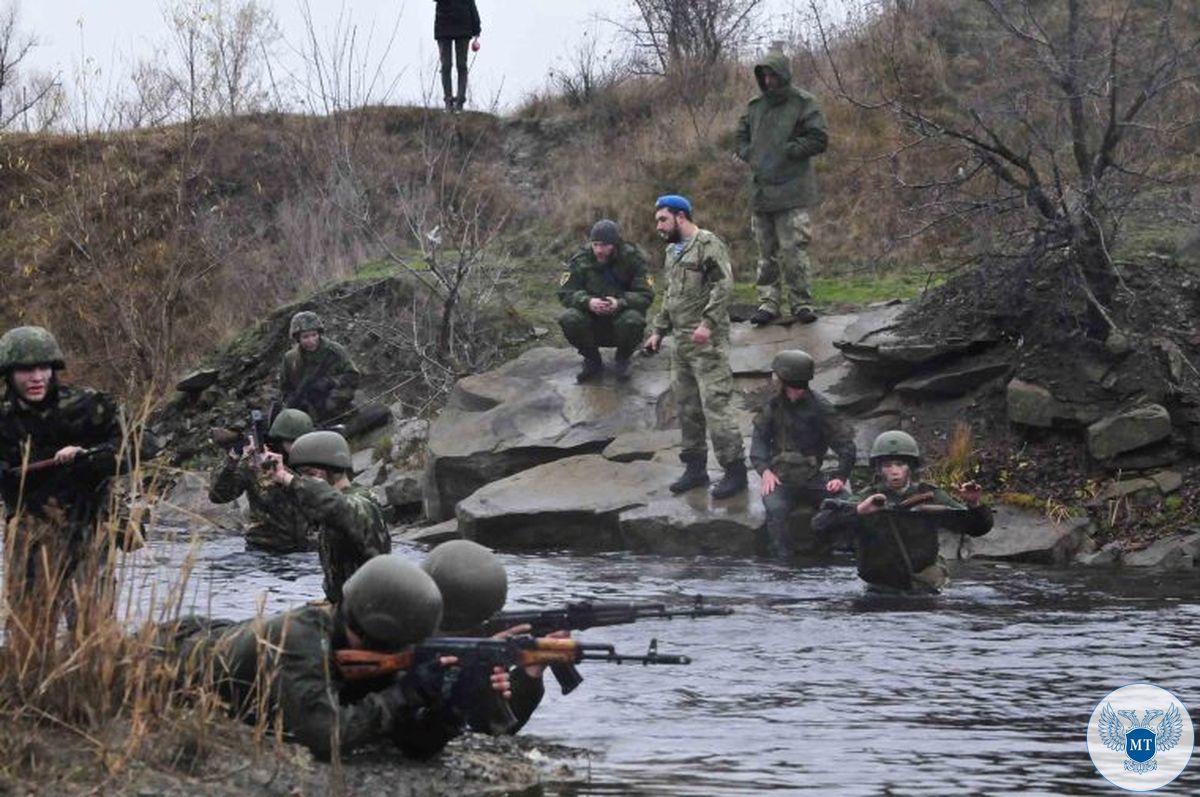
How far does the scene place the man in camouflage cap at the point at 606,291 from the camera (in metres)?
18.5

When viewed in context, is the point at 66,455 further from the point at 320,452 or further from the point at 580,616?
the point at 580,616


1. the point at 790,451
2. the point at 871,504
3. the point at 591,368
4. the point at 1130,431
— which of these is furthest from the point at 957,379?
the point at 871,504

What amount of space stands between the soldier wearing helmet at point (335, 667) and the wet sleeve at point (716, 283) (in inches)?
322

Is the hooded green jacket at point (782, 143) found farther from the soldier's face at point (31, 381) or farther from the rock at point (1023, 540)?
the soldier's face at point (31, 381)

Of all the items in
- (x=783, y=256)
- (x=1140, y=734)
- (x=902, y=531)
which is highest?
(x=783, y=256)

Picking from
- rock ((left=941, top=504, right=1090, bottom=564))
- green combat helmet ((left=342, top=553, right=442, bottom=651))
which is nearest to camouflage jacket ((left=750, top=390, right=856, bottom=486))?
rock ((left=941, top=504, right=1090, bottom=564))

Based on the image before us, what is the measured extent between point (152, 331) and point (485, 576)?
17.7 metres

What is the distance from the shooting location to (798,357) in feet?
51.5

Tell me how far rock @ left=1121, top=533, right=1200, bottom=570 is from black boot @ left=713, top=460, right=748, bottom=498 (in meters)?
3.04

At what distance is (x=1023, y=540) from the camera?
1595 centimetres

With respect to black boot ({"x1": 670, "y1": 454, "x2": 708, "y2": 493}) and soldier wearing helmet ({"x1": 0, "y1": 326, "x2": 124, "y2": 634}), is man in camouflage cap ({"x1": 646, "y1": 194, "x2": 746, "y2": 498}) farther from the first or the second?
soldier wearing helmet ({"x1": 0, "y1": 326, "x2": 124, "y2": 634})

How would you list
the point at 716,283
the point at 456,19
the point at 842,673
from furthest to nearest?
the point at 456,19, the point at 716,283, the point at 842,673

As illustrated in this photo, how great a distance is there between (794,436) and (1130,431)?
264 centimetres

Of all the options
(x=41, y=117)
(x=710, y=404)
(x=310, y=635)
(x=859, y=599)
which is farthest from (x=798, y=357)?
(x=41, y=117)
